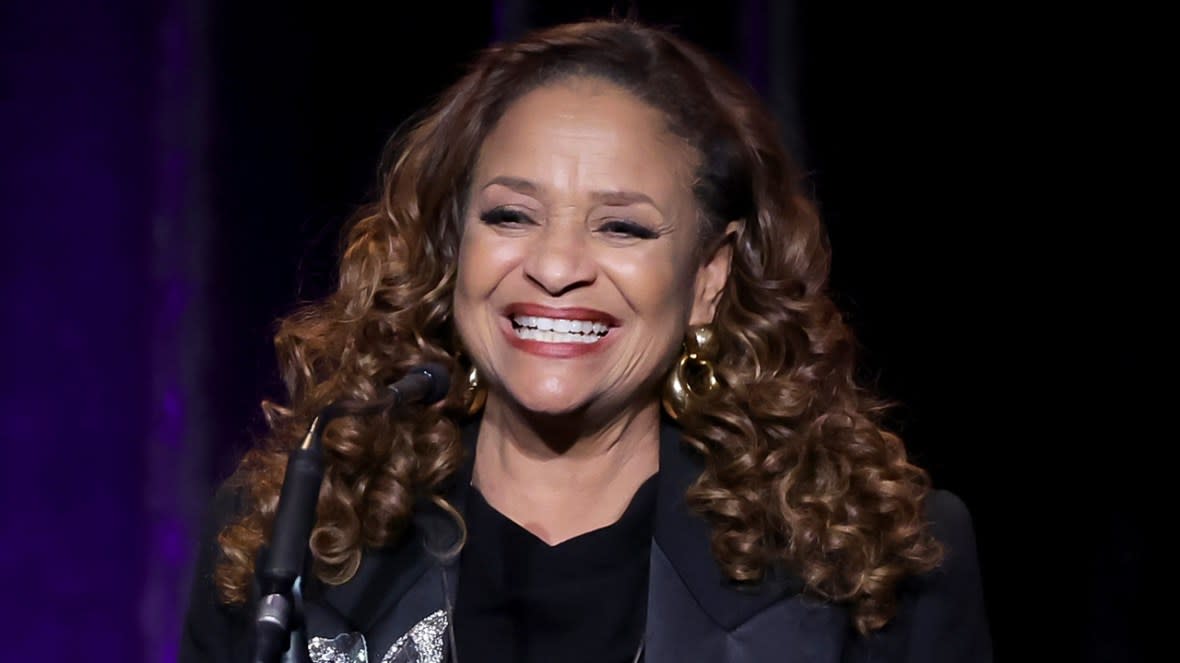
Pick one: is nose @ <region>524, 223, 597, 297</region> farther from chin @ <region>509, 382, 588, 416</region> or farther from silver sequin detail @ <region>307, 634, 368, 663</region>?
silver sequin detail @ <region>307, 634, 368, 663</region>

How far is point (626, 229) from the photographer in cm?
234

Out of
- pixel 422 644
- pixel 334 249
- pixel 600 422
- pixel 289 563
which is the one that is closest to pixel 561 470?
pixel 600 422

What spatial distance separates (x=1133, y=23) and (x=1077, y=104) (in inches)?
7.1

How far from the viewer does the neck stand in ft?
8.04

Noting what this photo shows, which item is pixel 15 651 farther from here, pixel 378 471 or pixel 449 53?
pixel 449 53

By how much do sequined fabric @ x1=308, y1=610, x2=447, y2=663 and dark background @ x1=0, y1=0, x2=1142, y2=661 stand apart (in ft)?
3.79

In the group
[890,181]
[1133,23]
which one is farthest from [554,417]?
[1133,23]

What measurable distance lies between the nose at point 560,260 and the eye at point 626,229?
1.5 inches

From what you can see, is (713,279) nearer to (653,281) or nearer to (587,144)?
(653,281)

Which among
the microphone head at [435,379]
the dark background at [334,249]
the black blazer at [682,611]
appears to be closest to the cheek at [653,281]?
the black blazer at [682,611]

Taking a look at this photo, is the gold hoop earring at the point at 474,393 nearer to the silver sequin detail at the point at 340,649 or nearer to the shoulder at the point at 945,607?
the silver sequin detail at the point at 340,649

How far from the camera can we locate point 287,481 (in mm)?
1680

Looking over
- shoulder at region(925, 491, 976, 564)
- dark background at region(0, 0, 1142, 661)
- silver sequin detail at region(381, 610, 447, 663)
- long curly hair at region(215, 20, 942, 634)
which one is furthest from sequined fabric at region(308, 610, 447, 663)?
dark background at region(0, 0, 1142, 661)

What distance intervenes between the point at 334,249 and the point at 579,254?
1465 mm
